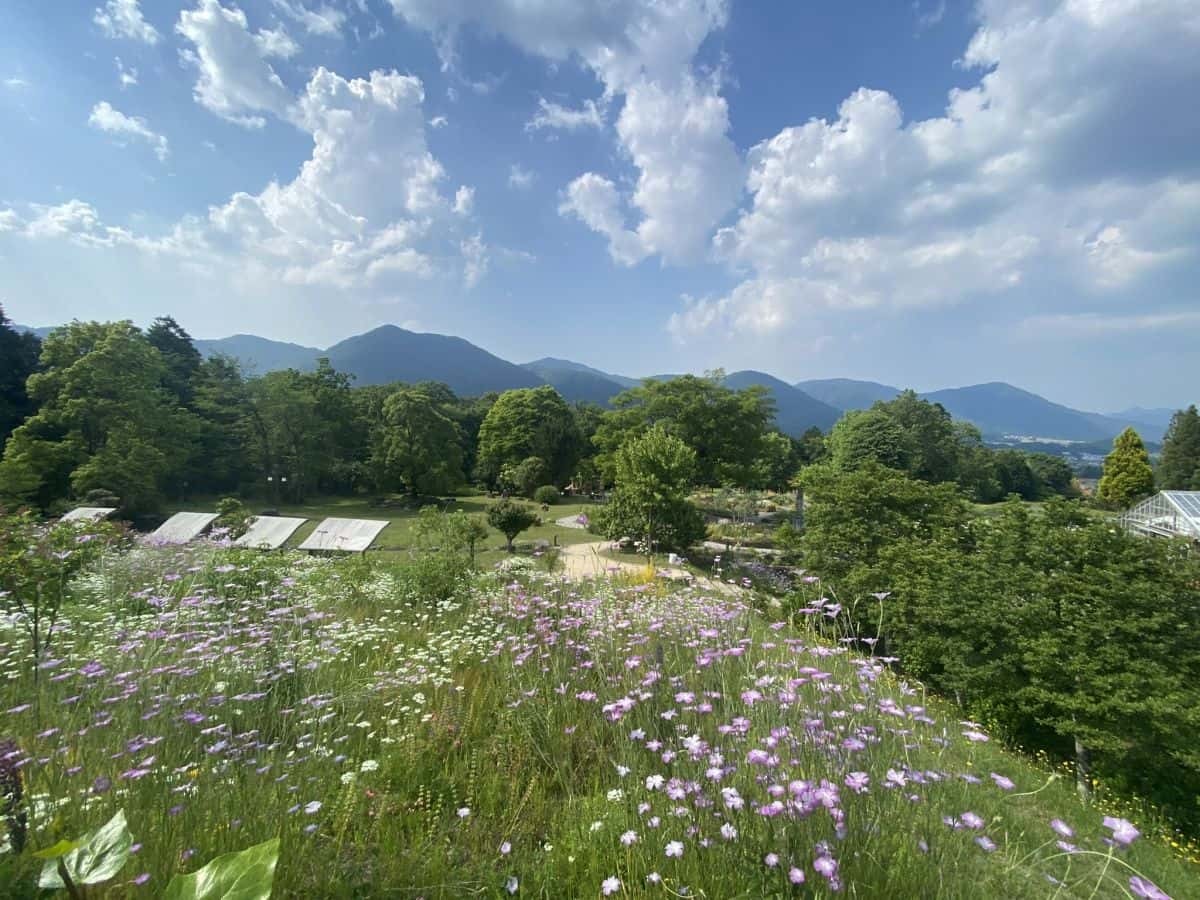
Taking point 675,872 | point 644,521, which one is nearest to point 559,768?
point 675,872

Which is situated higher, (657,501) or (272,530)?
(657,501)

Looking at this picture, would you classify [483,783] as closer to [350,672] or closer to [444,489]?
[350,672]

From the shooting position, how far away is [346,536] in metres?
12.7

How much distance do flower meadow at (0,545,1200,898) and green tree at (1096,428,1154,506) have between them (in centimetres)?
4948

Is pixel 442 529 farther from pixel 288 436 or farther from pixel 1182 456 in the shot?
pixel 1182 456

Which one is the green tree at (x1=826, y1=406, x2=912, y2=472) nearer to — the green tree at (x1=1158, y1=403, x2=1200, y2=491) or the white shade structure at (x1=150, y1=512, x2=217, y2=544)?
the green tree at (x1=1158, y1=403, x2=1200, y2=491)

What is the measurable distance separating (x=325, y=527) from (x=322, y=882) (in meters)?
13.4

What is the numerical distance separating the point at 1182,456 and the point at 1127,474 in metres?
11.1

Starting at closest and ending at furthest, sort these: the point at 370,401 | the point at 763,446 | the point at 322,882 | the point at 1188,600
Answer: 1. the point at 322,882
2. the point at 1188,600
3. the point at 763,446
4. the point at 370,401

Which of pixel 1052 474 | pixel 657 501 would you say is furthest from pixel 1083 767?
pixel 1052 474

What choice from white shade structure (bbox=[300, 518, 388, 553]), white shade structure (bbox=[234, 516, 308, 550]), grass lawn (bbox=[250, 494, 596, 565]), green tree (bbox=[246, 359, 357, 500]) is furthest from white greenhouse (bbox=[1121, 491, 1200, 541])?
green tree (bbox=[246, 359, 357, 500])

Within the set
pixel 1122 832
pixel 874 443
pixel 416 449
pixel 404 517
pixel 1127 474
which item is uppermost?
pixel 1122 832

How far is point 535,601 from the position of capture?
4.87 meters

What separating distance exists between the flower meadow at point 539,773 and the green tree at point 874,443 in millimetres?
34423
